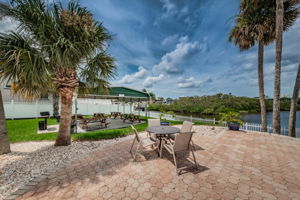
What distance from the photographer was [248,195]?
2342 mm

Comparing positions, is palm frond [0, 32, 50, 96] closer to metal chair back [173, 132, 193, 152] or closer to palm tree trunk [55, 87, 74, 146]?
palm tree trunk [55, 87, 74, 146]

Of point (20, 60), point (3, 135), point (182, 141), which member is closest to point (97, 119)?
point (3, 135)

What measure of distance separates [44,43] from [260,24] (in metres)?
11.9

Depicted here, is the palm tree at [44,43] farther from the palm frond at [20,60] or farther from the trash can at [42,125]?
the trash can at [42,125]

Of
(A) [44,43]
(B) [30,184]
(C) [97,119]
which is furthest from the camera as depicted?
(C) [97,119]

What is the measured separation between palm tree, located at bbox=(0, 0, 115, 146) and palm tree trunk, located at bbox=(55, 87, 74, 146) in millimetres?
47

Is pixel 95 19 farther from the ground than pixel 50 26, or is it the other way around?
A: pixel 95 19

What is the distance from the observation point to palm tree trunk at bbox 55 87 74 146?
15.2 feet

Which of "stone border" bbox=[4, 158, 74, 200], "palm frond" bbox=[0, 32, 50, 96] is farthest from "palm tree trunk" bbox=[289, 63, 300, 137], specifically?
"palm frond" bbox=[0, 32, 50, 96]

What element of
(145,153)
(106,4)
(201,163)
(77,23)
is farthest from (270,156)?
(106,4)

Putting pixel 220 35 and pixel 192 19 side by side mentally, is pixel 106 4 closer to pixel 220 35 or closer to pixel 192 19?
pixel 192 19

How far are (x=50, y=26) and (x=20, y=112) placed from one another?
13537 millimetres

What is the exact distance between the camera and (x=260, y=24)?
7.87 m

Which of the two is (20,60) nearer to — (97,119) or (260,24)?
(97,119)
